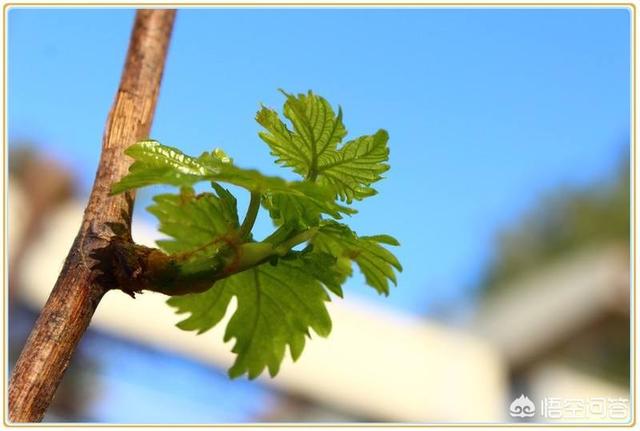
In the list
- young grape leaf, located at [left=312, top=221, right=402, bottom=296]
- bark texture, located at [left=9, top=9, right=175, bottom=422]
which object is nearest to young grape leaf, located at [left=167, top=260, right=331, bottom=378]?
young grape leaf, located at [left=312, top=221, right=402, bottom=296]

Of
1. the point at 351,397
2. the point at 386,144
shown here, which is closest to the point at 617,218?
the point at 351,397

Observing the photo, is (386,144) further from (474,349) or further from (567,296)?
(567,296)

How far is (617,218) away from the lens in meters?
11.3

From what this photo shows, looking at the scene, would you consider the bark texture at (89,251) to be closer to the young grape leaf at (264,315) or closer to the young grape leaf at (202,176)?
the young grape leaf at (202,176)

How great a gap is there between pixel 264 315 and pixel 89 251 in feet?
0.65

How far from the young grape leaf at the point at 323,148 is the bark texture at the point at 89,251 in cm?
13

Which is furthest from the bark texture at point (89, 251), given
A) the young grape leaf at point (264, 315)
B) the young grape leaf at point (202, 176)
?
the young grape leaf at point (264, 315)

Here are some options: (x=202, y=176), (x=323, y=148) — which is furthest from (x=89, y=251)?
(x=323, y=148)

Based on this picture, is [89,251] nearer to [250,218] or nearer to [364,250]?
[250,218]

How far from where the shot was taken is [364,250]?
0.73 meters

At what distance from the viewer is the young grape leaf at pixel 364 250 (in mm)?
685

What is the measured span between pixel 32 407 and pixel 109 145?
0.82 ft

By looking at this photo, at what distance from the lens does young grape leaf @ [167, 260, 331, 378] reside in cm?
73

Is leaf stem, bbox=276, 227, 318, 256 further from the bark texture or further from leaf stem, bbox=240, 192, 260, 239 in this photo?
the bark texture
